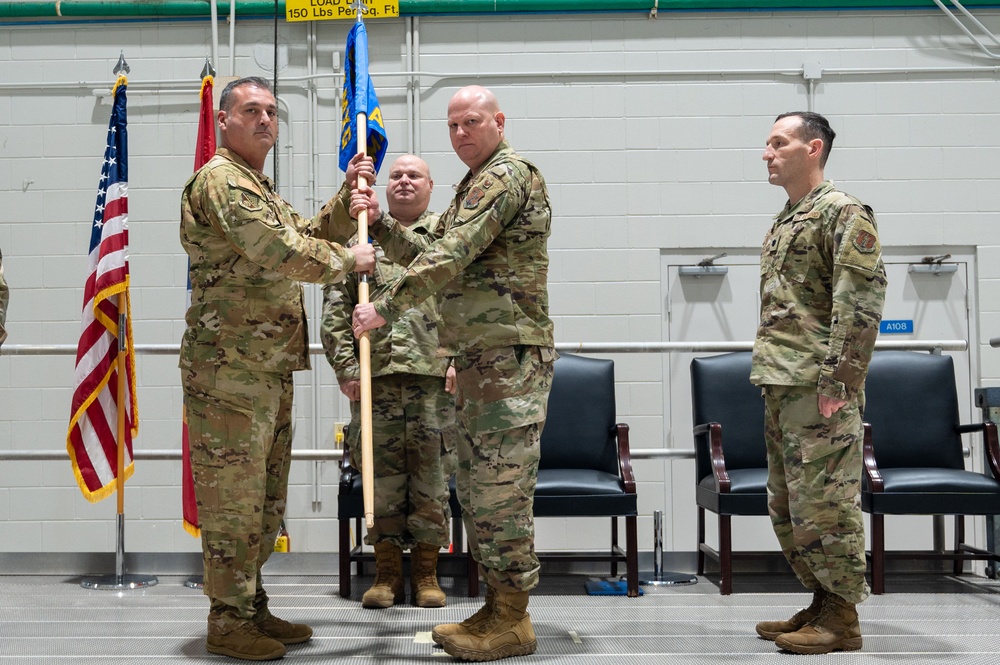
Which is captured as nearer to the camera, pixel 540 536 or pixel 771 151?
pixel 771 151

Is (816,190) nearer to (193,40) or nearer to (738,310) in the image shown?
(738,310)

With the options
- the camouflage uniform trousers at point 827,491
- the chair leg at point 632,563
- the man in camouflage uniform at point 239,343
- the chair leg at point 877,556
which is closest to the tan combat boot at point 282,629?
the man in camouflage uniform at point 239,343

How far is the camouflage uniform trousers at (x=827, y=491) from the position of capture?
2848 mm

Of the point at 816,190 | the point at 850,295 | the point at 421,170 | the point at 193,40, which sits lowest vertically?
the point at 850,295

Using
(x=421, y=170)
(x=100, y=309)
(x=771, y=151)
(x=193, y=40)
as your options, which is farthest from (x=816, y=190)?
(x=193, y=40)

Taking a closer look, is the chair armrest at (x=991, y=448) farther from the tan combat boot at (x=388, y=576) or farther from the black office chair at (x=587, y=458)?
the tan combat boot at (x=388, y=576)

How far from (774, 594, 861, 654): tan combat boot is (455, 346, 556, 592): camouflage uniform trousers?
32.9 inches

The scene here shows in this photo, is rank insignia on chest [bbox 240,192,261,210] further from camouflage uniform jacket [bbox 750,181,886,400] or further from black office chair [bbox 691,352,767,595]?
black office chair [bbox 691,352,767,595]

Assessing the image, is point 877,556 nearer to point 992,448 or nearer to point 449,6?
point 992,448

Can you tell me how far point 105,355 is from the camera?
13.8ft

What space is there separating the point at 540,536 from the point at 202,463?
3134 millimetres

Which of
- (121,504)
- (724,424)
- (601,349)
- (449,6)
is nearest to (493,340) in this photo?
(601,349)

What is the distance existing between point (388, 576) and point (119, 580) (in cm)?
134

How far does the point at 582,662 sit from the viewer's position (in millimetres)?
2723
